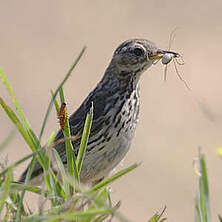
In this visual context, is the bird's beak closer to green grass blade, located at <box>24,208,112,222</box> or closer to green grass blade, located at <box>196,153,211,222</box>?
green grass blade, located at <box>196,153,211,222</box>

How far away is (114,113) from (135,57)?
53 centimetres

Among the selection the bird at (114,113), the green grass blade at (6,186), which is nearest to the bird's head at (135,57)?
the bird at (114,113)

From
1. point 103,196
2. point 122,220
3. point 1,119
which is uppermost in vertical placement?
point 1,119

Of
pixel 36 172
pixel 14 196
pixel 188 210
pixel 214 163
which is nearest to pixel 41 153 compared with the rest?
pixel 14 196

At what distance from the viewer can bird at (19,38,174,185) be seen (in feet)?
18.1

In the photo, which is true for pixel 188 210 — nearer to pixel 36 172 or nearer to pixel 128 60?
pixel 128 60

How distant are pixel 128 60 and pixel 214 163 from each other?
637 cm

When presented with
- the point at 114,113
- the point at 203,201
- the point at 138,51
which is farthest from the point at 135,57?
the point at 203,201

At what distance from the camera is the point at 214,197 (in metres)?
11.1

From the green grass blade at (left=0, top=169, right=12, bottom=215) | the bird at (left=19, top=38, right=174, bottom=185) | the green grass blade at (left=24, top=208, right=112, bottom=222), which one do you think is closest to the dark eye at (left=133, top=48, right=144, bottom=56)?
the bird at (left=19, top=38, right=174, bottom=185)

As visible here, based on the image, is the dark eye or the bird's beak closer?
the bird's beak

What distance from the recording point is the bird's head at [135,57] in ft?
19.0

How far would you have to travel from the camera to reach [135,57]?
589 cm

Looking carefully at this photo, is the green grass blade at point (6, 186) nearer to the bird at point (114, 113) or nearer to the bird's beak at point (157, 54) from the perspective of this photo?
the bird at point (114, 113)
